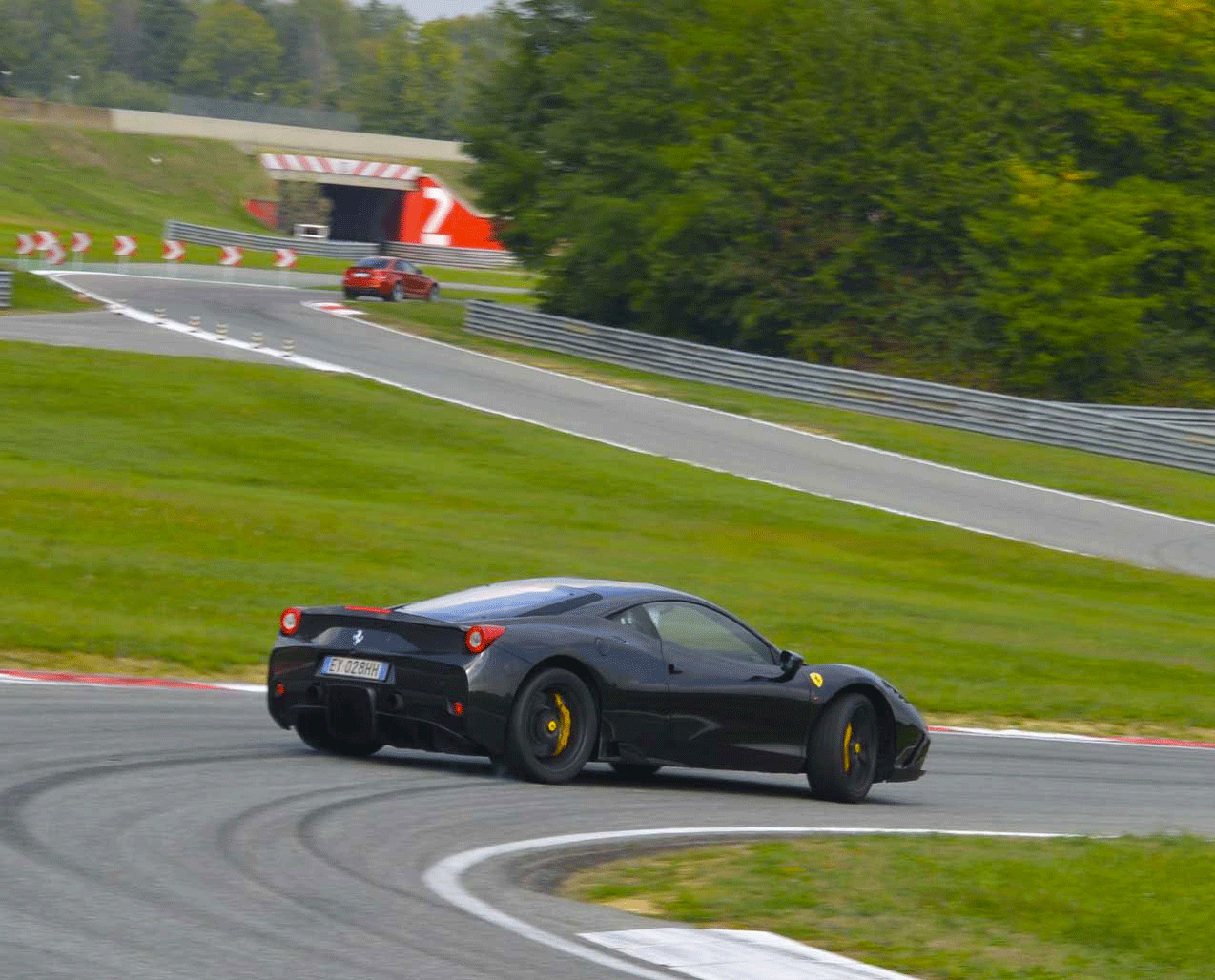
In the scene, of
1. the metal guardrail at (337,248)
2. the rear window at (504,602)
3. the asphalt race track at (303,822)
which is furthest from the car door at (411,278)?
the rear window at (504,602)

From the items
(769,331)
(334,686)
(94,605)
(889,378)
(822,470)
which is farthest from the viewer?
(769,331)

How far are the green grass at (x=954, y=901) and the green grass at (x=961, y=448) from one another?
23.0 metres

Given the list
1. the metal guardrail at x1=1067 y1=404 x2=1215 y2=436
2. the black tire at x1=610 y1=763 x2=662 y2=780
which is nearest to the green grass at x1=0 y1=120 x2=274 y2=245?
the metal guardrail at x1=1067 y1=404 x2=1215 y2=436

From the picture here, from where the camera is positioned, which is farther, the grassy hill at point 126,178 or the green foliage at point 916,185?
the grassy hill at point 126,178

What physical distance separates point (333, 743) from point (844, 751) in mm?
2991

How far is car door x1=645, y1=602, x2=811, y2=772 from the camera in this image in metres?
10.1

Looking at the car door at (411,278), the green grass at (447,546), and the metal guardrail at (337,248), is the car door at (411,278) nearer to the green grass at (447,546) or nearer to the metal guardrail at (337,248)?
the metal guardrail at (337,248)

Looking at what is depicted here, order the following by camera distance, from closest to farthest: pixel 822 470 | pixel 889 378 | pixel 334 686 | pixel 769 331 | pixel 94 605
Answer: pixel 334 686
pixel 94 605
pixel 822 470
pixel 889 378
pixel 769 331

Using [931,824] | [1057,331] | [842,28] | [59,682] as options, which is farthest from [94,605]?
[842,28]

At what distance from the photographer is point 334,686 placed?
952 centimetres

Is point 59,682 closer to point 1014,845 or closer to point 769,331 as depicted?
point 1014,845

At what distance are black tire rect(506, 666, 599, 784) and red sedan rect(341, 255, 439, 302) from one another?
147 feet

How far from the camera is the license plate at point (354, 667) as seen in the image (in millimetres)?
9406

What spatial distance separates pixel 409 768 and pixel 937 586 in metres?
13.5
